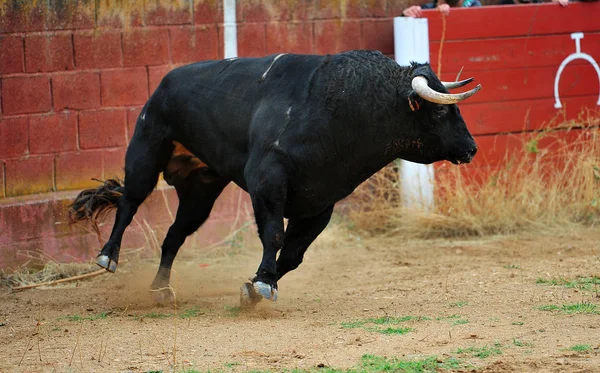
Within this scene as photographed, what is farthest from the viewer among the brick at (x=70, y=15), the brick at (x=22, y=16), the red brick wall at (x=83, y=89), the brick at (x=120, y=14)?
the brick at (x=120, y=14)

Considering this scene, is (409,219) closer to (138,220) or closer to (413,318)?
(138,220)

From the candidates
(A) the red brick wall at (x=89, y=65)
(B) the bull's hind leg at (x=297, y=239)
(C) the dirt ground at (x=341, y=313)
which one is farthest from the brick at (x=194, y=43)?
(B) the bull's hind leg at (x=297, y=239)

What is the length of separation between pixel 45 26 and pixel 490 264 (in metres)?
4.03

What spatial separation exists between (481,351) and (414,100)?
5.36ft

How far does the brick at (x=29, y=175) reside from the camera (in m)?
7.78

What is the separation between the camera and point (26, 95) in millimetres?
7855

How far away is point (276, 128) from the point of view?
5.86 m

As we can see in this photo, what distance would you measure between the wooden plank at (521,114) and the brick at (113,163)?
130 inches

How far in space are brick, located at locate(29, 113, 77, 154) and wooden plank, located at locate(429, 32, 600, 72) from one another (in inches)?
136

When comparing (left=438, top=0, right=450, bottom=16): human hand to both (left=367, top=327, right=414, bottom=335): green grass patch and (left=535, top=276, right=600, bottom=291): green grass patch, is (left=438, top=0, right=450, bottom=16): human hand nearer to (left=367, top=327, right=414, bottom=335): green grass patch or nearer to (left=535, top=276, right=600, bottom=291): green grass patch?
(left=535, top=276, right=600, bottom=291): green grass patch

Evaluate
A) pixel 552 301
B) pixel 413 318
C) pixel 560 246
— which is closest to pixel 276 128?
pixel 413 318

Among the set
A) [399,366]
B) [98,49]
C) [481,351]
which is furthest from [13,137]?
[481,351]

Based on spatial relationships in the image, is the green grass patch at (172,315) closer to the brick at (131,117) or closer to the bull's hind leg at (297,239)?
the bull's hind leg at (297,239)

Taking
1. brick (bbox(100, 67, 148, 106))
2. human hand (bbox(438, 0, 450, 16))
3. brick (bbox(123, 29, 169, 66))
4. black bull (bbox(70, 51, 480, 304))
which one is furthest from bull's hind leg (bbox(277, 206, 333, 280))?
human hand (bbox(438, 0, 450, 16))
